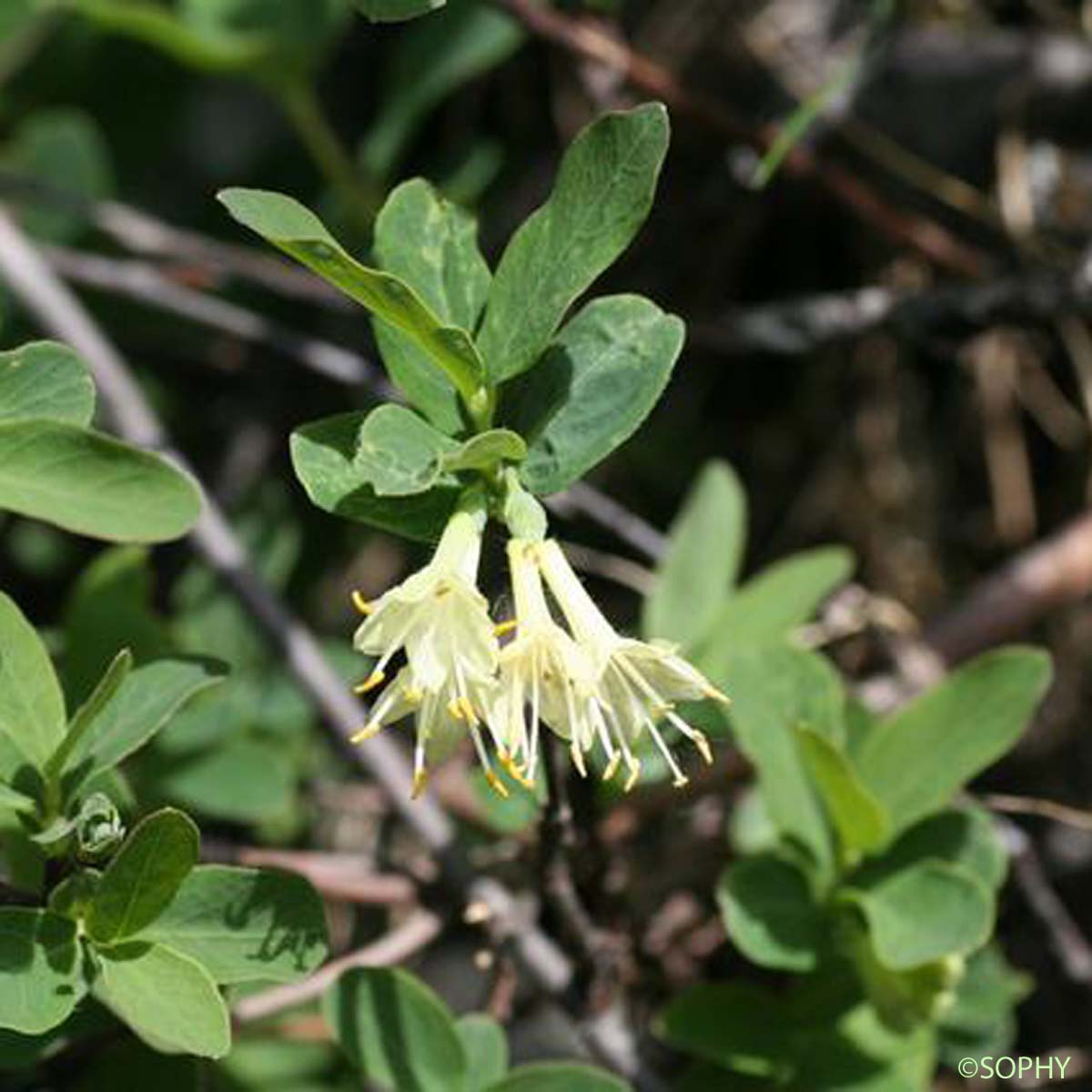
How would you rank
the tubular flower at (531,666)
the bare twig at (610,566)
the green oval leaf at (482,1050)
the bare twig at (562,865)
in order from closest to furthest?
the tubular flower at (531,666), the bare twig at (562,865), the green oval leaf at (482,1050), the bare twig at (610,566)

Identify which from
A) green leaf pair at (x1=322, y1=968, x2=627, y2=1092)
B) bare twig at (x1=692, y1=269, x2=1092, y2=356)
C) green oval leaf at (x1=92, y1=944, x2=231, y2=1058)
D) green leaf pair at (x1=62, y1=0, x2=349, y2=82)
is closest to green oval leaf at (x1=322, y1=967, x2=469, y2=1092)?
green leaf pair at (x1=322, y1=968, x2=627, y2=1092)

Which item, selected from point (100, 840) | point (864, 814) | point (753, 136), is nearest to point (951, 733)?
point (864, 814)

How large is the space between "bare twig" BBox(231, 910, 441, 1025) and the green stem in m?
0.94

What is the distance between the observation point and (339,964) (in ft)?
5.24

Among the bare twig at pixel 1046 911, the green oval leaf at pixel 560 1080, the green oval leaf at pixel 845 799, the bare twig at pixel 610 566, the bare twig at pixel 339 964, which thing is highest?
the green oval leaf at pixel 845 799

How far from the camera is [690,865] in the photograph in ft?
6.68

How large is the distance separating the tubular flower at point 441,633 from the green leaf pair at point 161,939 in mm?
164

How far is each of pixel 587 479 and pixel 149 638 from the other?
89cm

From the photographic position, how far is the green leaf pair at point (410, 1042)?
1428 mm

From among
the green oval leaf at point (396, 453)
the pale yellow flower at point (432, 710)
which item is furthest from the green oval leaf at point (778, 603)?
the green oval leaf at point (396, 453)

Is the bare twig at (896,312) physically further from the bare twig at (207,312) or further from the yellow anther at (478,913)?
the yellow anther at (478,913)

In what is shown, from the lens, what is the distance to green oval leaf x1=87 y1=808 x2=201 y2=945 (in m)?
1.19

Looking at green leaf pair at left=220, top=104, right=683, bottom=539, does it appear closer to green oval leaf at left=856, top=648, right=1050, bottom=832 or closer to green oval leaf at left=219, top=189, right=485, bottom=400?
green oval leaf at left=219, top=189, right=485, bottom=400

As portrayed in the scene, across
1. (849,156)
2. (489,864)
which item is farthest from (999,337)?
(489,864)
